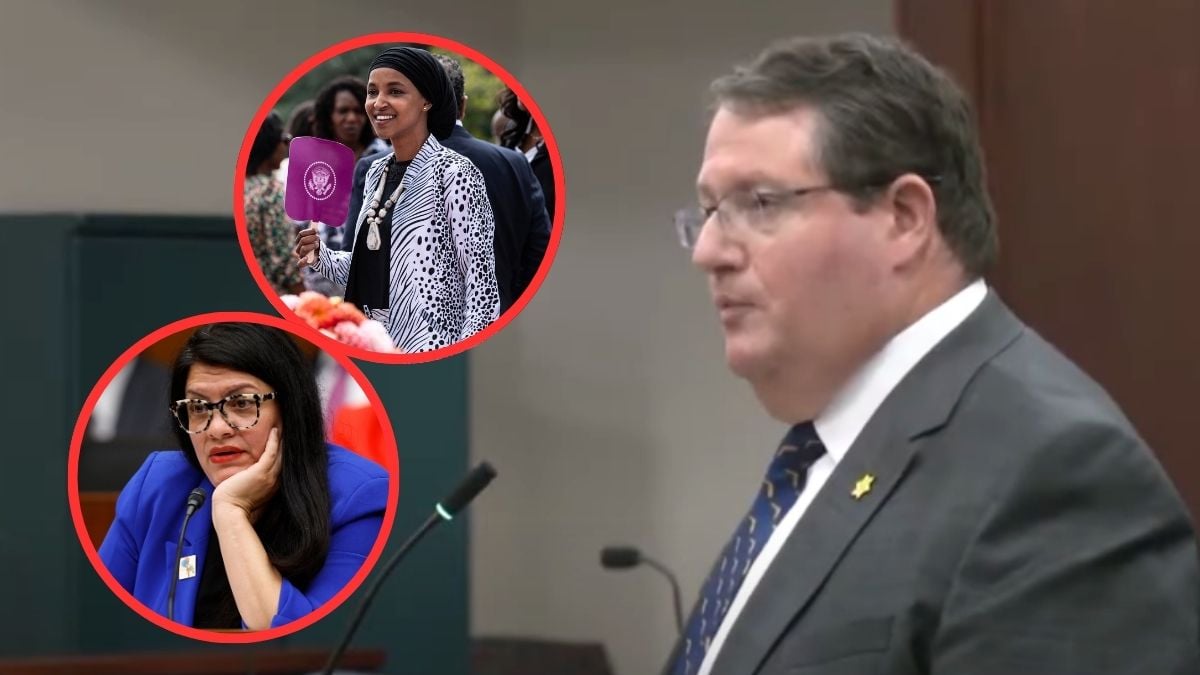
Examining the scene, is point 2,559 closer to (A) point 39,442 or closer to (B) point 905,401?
(A) point 39,442

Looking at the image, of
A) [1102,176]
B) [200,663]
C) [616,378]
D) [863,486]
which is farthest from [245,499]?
[616,378]

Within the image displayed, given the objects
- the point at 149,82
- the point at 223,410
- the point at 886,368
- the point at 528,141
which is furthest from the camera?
the point at 149,82

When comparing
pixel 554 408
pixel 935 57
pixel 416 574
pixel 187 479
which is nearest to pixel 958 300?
pixel 187 479

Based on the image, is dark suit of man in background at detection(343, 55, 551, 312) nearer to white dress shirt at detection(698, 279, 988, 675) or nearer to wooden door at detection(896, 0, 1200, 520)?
white dress shirt at detection(698, 279, 988, 675)

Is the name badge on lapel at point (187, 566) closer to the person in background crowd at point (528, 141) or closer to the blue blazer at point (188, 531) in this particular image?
the blue blazer at point (188, 531)

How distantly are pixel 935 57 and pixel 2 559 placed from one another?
1621 millimetres

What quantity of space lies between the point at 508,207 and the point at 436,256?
49 mm

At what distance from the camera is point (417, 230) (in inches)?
26.3

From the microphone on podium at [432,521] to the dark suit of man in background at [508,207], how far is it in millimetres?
102

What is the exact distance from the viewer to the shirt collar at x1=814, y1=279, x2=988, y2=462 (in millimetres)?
815

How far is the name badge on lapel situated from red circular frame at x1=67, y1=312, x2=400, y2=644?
0.02 meters

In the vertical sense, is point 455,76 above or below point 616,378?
above

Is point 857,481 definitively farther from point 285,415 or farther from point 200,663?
point 200,663

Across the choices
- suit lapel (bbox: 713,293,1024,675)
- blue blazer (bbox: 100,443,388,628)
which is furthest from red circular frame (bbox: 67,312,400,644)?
suit lapel (bbox: 713,293,1024,675)
